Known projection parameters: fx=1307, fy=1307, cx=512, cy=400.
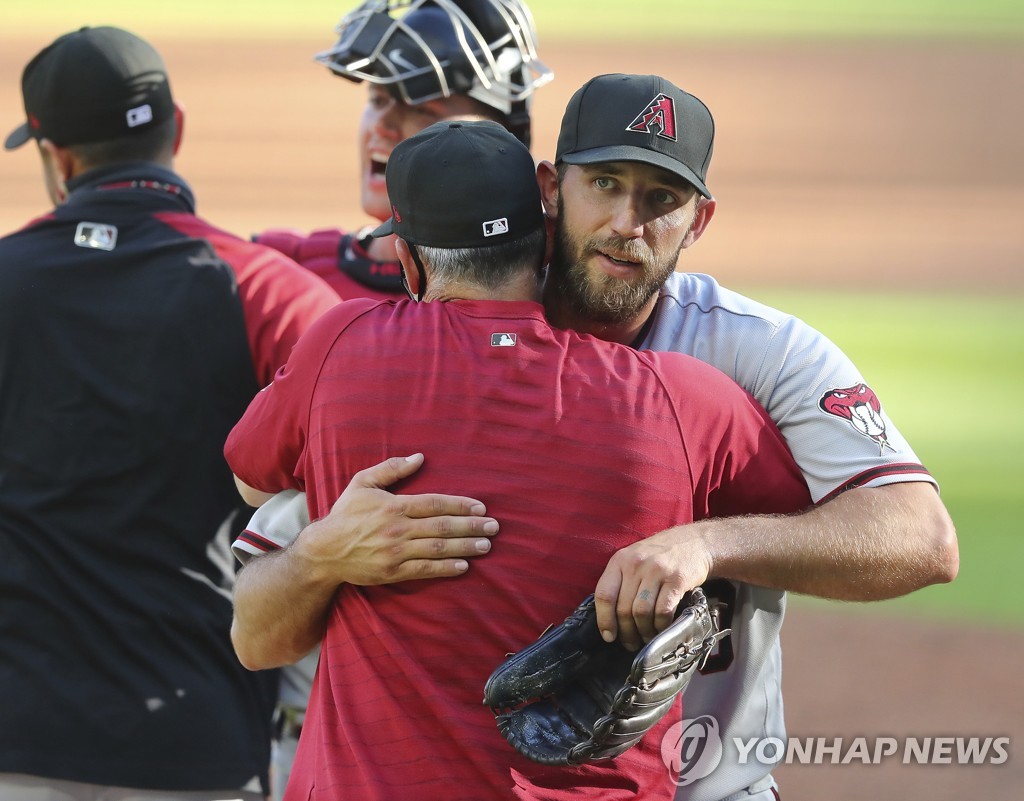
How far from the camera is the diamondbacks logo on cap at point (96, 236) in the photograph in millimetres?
3342

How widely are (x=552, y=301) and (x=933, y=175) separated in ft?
55.8

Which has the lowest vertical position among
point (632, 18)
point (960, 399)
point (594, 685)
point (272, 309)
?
point (960, 399)

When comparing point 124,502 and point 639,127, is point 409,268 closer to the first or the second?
point 639,127

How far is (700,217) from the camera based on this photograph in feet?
9.26

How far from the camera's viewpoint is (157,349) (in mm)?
3260

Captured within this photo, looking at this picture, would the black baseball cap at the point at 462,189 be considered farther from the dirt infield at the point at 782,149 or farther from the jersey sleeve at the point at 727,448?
the dirt infield at the point at 782,149

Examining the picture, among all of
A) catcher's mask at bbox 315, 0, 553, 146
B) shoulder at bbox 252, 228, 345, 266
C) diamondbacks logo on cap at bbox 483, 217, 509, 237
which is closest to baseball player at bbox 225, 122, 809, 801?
diamondbacks logo on cap at bbox 483, 217, 509, 237

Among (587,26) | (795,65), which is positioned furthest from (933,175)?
(587,26)

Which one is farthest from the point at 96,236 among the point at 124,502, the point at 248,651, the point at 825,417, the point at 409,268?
the point at 825,417

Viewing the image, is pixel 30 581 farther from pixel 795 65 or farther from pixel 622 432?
pixel 795 65

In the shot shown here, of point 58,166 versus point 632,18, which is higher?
point 58,166

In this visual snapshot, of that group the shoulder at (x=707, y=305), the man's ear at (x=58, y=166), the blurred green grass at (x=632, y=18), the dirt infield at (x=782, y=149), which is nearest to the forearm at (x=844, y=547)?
the shoulder at (x=707, y=305)

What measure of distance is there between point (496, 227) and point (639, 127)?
386 mm

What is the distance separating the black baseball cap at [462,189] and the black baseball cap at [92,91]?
127 cm
